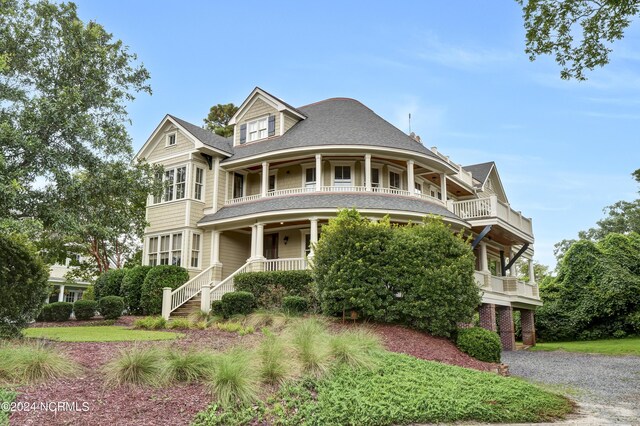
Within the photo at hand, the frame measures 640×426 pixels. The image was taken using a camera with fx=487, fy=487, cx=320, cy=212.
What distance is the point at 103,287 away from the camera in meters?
21.7

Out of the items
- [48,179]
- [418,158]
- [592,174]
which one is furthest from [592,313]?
[48,179]

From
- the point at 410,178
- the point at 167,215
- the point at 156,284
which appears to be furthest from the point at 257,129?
the point at 156,284

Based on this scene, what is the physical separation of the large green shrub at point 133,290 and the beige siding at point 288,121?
30.5 ft

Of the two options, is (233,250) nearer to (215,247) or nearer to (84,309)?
(215,247)

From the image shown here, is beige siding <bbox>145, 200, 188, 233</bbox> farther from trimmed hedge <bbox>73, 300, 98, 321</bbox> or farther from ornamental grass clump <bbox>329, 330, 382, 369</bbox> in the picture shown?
ornamental grass clump <bbox>329, 330, 382, 369</bbox>

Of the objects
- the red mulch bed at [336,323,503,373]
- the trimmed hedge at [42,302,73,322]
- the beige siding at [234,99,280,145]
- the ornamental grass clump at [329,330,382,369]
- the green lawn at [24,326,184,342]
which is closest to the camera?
the ornamental grass clump at [329,330,382,369]

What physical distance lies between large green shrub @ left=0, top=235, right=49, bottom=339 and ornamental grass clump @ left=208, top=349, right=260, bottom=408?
526 centimetres

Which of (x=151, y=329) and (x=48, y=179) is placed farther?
(x=151, y=329)

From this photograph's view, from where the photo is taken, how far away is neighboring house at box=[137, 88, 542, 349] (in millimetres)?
19984

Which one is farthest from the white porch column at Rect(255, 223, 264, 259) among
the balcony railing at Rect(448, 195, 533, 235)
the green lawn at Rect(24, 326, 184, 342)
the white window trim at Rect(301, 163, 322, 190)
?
the balcony railing at Rect(448, 195, 533, 235)

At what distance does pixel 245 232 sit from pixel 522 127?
44.3ft

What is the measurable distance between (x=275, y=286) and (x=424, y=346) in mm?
7314

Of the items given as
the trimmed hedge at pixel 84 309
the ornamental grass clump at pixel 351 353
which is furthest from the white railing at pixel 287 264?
the ornamental grass clump at pixel 351 353

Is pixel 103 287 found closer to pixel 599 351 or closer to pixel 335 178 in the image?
pixel 335 178
